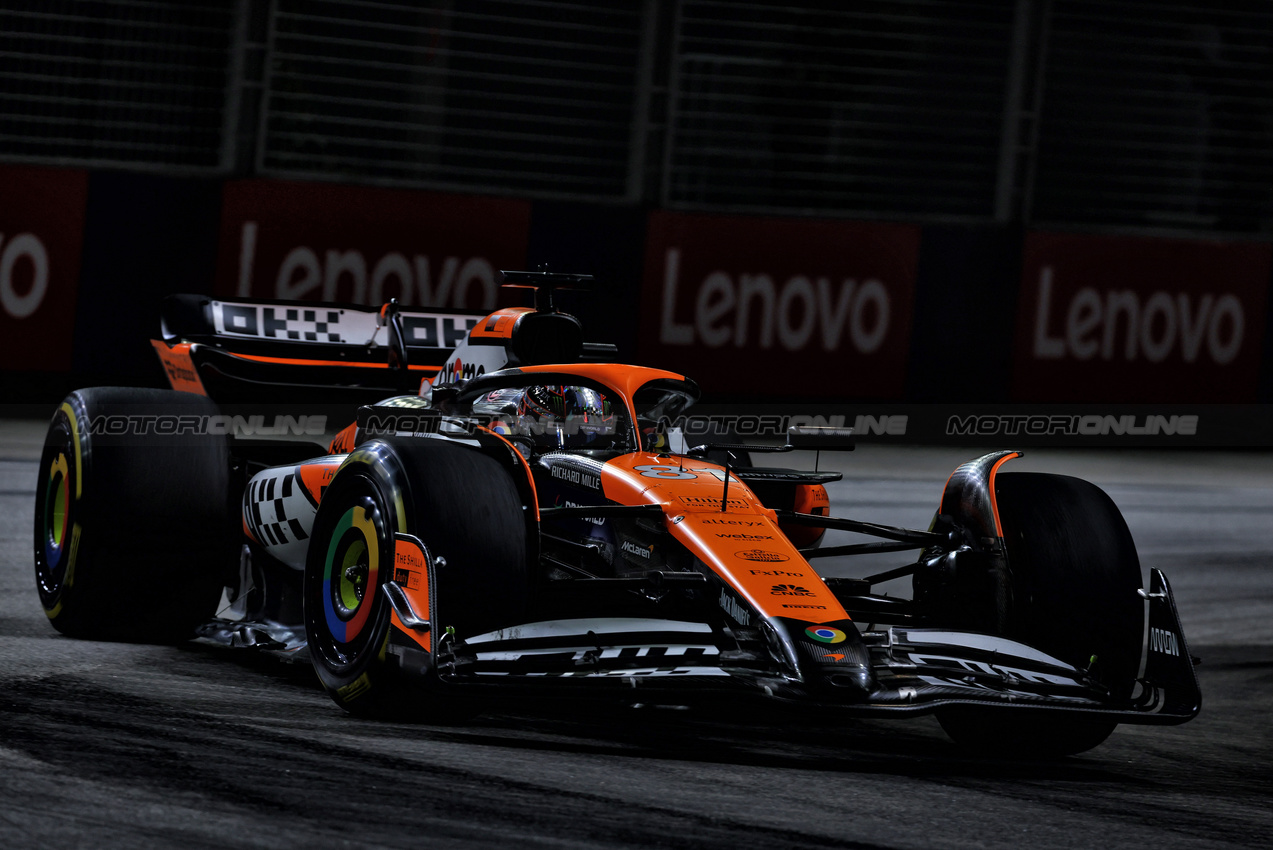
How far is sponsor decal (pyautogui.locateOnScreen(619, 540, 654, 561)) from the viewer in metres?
5.38

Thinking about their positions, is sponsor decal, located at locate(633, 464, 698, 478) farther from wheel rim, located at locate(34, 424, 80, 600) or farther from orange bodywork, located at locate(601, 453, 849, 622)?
wheel rim, located at locate(34, 424, 80, 600)

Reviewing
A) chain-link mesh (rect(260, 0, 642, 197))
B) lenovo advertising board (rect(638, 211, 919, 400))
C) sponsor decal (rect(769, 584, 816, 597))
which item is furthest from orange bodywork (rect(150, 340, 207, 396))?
lenovo advertising board (rect(638, 211, 919, 400))

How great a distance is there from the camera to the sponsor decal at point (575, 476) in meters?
5.62

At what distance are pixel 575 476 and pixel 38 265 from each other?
310 inches

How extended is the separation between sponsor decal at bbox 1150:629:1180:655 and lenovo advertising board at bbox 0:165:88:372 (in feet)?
30.1

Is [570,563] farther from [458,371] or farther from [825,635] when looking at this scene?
[825,635]

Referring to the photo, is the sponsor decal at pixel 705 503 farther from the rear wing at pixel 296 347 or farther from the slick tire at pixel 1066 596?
the rear wing at pixel 296 347

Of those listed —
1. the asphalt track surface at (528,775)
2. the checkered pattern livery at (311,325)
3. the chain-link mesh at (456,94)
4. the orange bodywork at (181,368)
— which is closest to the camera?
the asphalt track surface at (528,775)

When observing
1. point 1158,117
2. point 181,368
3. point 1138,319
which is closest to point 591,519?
point 181,368

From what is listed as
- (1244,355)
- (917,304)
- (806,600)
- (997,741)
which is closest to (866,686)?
(806,600)

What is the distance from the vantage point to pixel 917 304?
1403 centimetres

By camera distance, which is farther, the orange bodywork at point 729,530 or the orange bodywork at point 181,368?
the orange bodywork at point 181,368

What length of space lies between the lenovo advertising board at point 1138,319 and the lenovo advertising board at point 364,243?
424 centimetres

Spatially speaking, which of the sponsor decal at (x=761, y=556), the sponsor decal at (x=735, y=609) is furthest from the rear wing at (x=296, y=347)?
the sponsor decal at (x=735, y=609)
